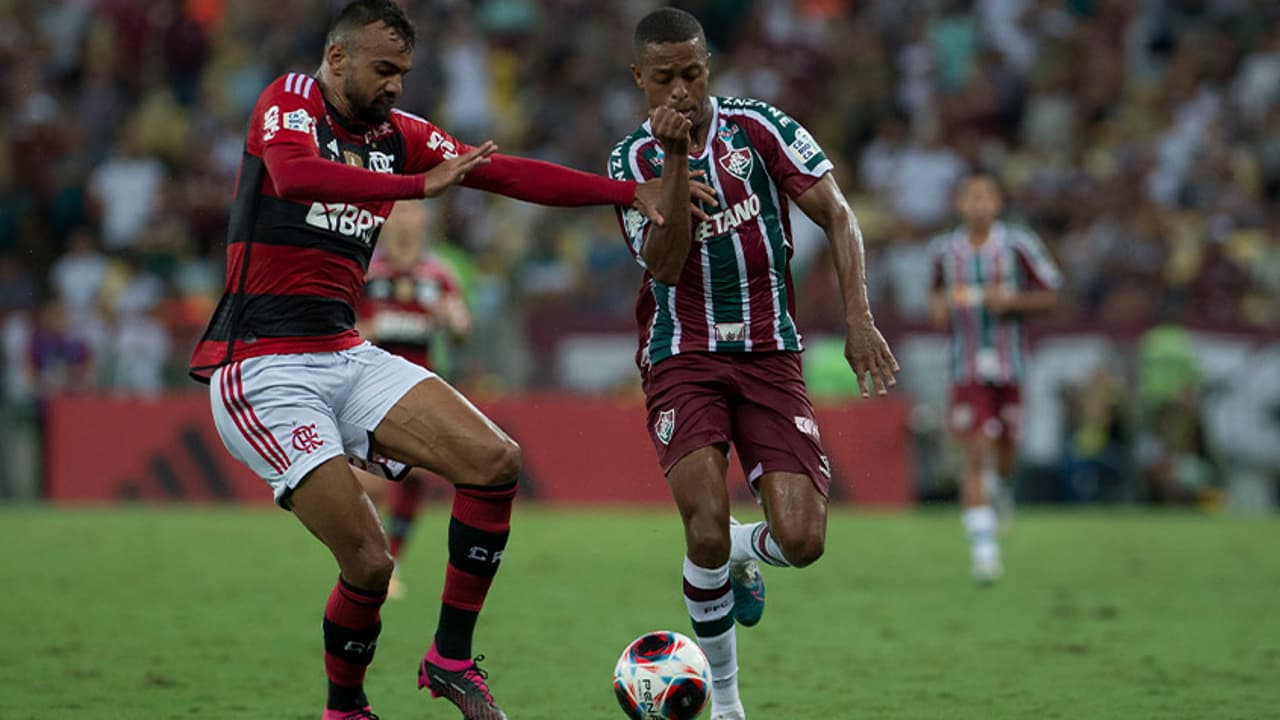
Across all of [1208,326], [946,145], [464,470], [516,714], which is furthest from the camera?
[946,145]

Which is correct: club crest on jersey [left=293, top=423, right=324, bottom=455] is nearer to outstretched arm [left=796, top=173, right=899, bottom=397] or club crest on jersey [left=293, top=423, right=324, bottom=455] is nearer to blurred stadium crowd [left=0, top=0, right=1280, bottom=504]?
outstretched arm [left=796, top=173, right=899, bottom=397]

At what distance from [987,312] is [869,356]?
6.28 meters

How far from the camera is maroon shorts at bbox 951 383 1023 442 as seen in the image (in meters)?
12.5

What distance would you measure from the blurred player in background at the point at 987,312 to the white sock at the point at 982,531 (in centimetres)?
59

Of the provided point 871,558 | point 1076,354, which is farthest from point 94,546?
point 1076,354

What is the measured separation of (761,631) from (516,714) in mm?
2605

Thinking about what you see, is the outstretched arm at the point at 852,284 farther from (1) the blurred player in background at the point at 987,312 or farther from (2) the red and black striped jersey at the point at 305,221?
(1) the blurred player in background at the point at 987,312

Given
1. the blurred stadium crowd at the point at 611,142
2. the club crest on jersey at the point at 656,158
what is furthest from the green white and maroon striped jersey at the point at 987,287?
the club crest on jersey at the point at 656,158

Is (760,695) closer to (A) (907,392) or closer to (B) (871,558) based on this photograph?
(B) (871,558)

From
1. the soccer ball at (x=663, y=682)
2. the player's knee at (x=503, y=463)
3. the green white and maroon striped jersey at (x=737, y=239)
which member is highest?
the green white and maroon striped jersey at (x=737, y=239)

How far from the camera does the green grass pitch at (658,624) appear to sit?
7105 millimetres

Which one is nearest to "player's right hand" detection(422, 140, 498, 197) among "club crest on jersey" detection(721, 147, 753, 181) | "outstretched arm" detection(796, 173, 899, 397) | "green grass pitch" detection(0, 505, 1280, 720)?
"club crest on jersey" detection(721, 147, 753, 181)

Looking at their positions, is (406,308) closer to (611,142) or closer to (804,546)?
(804,546)

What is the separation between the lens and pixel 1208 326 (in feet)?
57.0
